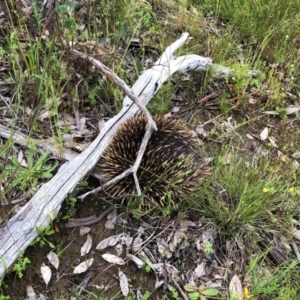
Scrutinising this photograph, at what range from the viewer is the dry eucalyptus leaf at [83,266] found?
2.52 metres

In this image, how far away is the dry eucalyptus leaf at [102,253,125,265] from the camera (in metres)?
2.61

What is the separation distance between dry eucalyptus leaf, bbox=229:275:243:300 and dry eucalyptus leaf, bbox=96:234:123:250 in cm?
70

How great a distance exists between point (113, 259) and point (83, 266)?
0.59ft

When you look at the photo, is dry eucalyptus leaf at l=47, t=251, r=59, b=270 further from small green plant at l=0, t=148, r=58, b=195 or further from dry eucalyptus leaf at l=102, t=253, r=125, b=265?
small green plant at l=0, t=148, r=58, b=195

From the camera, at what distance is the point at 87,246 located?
264 centimetres

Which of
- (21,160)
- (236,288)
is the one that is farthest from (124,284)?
(21,160)

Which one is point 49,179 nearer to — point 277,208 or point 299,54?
point 277,208

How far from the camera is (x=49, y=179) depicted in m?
2.78

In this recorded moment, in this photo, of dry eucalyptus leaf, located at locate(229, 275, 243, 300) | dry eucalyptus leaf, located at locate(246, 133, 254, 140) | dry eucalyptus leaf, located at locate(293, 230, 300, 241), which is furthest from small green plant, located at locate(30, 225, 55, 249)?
dry eucalyptus leaf, located at locate(246, 133, 254, 140)

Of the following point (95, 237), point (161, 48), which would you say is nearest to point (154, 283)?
point (95, 237)

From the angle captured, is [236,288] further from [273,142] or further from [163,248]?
[273,142]

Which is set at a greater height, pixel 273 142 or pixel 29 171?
pixel 29 171

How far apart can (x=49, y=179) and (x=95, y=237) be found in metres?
0.46

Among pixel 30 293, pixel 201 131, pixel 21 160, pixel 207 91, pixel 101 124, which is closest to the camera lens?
pixel 30 293
